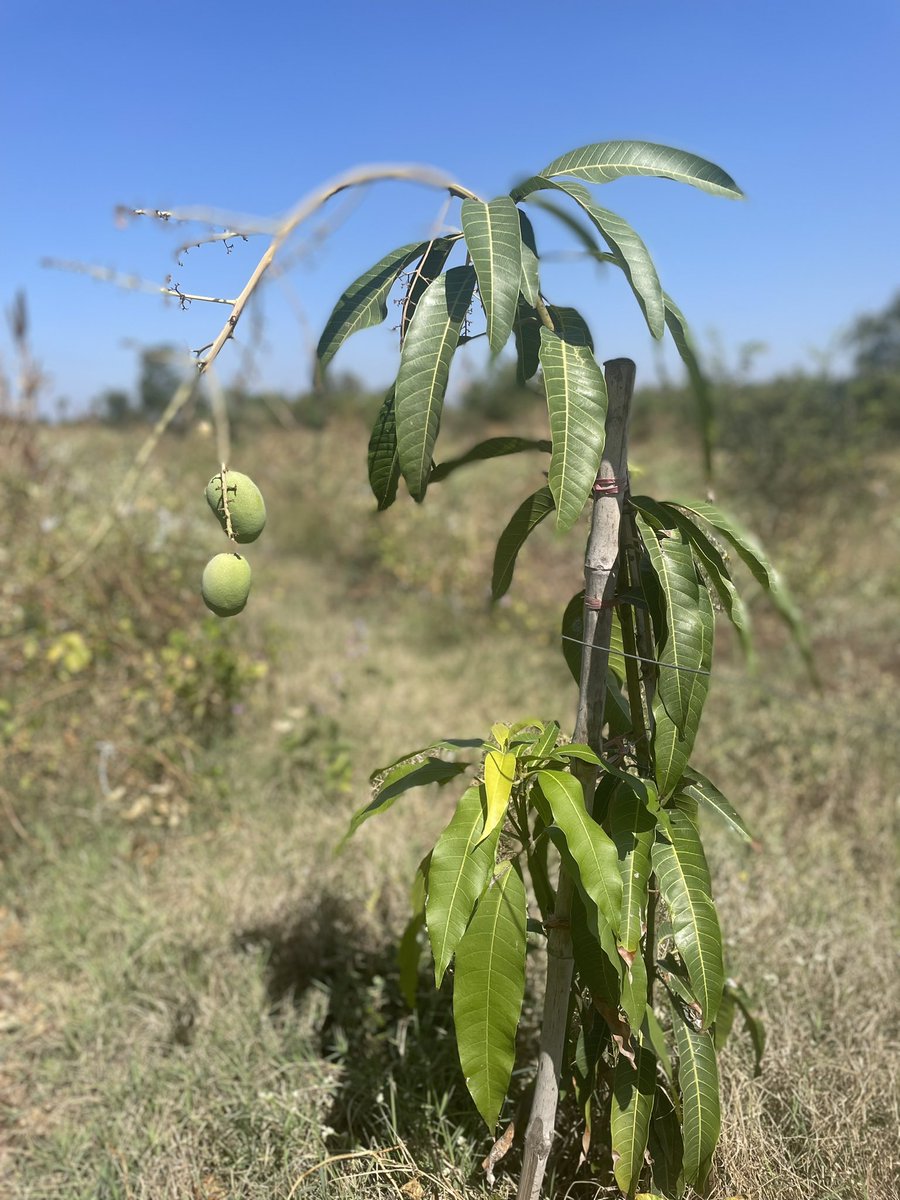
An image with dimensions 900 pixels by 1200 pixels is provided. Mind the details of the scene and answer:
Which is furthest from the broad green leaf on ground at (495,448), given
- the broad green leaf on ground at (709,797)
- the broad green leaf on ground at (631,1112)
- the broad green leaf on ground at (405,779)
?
the broad green leaf on ground at (631,1112)

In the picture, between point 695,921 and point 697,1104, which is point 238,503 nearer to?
point 695,921

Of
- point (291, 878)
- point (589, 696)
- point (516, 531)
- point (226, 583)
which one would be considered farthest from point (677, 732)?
point (291, 878)

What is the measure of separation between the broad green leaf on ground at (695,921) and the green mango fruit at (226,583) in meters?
0.64

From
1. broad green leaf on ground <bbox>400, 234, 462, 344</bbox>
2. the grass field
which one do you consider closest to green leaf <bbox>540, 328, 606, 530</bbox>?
broad green leaf on ground <bbox>400, 234, 462, 344</bbox>

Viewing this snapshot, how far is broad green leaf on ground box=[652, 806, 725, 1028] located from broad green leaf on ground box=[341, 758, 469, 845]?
31cm

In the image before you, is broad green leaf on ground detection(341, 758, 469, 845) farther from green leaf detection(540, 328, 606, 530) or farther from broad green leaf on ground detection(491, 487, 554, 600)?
green leaf detection(540, 328, 606, 530)

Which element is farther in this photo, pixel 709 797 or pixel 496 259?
pixel 709 797

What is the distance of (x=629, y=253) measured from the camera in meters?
0.86

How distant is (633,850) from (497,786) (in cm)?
20

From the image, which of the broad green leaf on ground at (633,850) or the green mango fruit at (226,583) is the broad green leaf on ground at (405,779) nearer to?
the broad green leaf on ground at (633,850)

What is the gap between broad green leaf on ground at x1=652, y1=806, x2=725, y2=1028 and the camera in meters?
1.05

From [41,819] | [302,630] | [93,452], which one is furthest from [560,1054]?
[93,452]

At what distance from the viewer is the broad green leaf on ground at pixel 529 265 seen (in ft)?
2.94

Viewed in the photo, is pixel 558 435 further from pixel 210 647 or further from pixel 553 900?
pixel 210 647
